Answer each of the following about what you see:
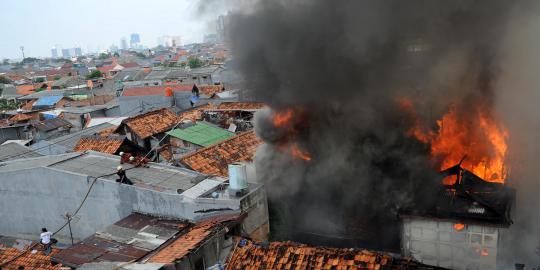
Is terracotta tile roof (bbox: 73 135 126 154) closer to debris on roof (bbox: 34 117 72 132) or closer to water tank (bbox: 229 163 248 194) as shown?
debris on roof (bbox: 34 117 72 132)

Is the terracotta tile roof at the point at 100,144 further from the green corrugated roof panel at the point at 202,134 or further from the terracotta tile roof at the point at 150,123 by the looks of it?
the green corrugated roof panel at the point at 202,134

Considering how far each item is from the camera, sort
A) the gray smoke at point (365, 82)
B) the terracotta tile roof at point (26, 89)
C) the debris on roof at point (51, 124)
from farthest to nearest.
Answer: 1. the terracotta tile roof at point (26, 89)
2. the debris on roof at point (51, 124)
3. the gray smoke at point (365, 82)

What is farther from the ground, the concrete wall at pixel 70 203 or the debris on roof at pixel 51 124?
the debris on roof at pixel 51 124

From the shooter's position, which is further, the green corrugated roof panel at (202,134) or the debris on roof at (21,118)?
the debris on roof at (21,118)

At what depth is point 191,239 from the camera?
32.6 feet

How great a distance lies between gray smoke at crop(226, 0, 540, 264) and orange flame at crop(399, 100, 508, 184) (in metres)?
0.37

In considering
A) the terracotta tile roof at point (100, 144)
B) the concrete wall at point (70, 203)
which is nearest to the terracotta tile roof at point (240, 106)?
the terracotta tile roof at point (100, 144)

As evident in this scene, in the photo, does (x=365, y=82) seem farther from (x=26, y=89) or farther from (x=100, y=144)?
(x=26, y=89)

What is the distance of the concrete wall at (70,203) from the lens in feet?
38.2

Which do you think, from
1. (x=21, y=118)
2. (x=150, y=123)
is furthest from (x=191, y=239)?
(x=21, y=118)

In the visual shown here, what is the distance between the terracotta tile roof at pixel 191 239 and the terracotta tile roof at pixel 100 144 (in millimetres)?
11440

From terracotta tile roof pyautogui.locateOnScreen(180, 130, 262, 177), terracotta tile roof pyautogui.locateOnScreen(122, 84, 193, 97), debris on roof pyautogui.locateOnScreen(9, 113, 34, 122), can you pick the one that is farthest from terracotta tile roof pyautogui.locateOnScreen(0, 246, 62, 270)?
terracotta tile roof pyautogui.locateOnScreen(122, 84, 193, 97)

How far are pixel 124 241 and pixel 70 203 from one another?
12.1 feet

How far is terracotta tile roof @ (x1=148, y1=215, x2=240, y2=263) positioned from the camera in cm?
920
